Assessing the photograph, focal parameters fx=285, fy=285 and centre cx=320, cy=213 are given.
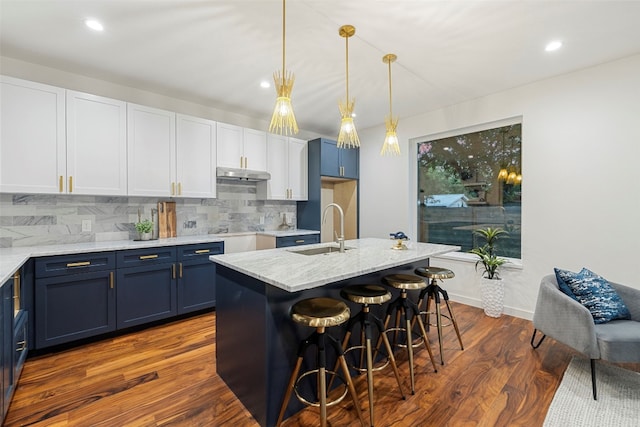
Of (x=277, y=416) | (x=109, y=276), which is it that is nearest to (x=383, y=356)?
(x=277, y=416)

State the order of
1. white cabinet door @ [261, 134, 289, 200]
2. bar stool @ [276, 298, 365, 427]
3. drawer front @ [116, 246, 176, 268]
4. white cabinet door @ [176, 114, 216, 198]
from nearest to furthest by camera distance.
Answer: bar stool @ [276, 298, 365, 427]
drawer front @ [116, 246, 176, 268]
white cabinet door @ [176, 114, 216, 198]
white cabinet door @ [261, 134, 289, 200]

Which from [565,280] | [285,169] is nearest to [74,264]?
[285,169]

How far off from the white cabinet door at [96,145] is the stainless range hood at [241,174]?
1.09 meters

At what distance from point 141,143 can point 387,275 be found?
10.1 ft

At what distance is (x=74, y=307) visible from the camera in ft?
8.79

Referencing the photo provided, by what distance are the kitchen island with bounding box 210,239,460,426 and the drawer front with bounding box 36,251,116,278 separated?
147 cm

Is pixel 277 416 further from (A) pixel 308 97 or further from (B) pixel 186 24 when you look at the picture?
(A) pixel 308 97

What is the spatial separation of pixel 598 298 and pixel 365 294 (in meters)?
1.98

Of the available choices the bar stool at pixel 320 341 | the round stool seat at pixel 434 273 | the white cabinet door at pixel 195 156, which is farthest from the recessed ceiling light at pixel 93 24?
the round stool seat at pixel 434 273

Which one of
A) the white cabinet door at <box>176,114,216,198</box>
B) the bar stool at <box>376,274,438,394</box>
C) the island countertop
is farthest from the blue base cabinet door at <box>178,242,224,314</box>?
the bar stool at <box>376,274,438,394</box>

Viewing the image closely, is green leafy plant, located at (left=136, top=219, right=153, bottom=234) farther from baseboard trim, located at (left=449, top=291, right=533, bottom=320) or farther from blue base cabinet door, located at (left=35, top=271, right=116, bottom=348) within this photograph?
baseboard trim, located at (left=449, top=291, right=533, bottom=320)

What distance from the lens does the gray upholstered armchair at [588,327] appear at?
1969 mm

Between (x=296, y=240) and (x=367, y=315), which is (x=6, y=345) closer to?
(x=367, y=315)

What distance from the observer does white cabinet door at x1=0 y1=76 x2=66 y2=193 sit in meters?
2.55
